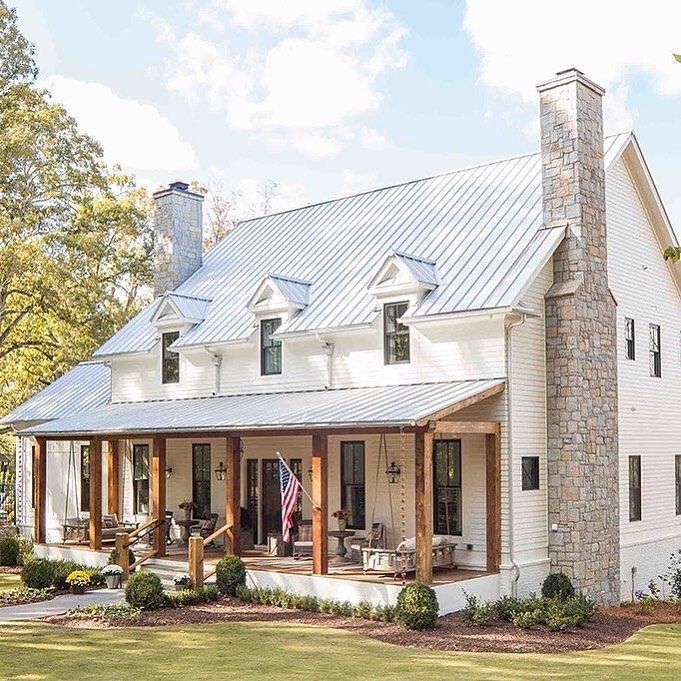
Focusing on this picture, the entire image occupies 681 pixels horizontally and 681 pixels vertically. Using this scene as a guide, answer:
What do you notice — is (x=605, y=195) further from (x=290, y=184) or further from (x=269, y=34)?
(x=290, y=184)

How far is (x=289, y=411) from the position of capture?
64.1ft

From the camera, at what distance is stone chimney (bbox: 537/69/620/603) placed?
19.0 meters

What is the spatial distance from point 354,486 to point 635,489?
262 inches

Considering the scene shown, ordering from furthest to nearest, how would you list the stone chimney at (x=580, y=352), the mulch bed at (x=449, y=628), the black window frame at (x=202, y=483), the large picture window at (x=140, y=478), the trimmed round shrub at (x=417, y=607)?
1. the large picture window at (x=140, y=478)
2. the black window frame at (x=202, y=483)
3. the stone chimney at (x=580, y=352)
4. the trimmed round shrub at (x=417, y=607)
5. the mulch bed at (x=449, y=628)

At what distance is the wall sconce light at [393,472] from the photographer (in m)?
20.0

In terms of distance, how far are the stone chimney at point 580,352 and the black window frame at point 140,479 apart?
12.0 metres

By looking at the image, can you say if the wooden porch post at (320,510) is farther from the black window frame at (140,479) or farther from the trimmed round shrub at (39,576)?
the black window frame at (140,479)

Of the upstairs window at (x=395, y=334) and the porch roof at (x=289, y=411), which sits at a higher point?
the upstairs window at (x=395, y=334)

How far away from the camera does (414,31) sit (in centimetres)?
2175

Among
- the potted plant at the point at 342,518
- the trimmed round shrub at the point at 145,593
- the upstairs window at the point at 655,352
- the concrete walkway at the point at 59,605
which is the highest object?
the upstairs window at the point at 655,352

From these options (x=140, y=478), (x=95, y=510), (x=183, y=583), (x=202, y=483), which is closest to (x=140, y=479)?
(x=140, y=478)

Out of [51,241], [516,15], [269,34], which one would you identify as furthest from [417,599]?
[269,34]

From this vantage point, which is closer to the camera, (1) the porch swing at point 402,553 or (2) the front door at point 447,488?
(1) the porch swing at point 402,553

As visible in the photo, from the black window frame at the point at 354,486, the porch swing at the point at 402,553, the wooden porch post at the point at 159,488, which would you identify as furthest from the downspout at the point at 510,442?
the wooden porch post at the point at 159,488
